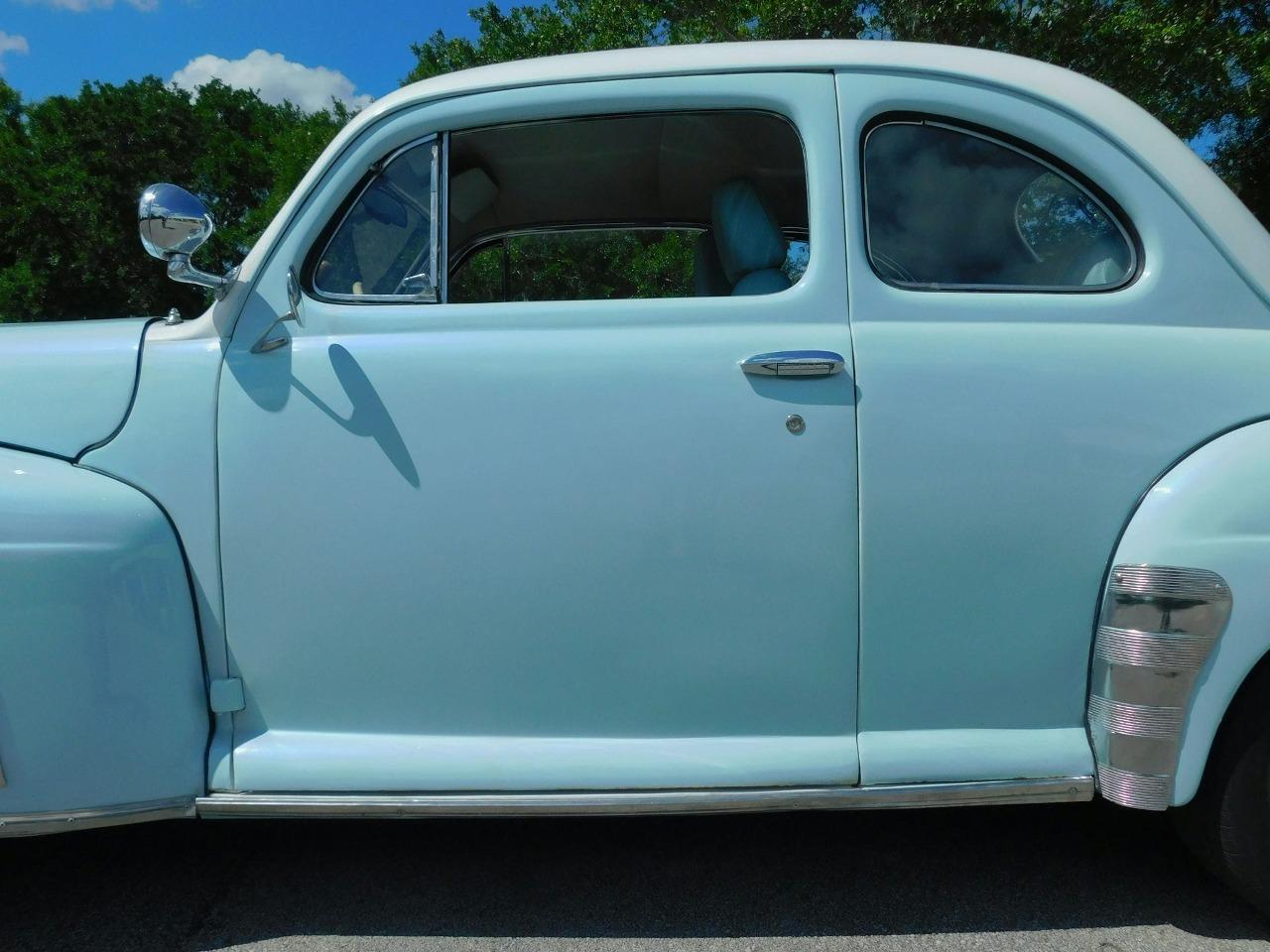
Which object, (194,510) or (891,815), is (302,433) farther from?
(891,815)

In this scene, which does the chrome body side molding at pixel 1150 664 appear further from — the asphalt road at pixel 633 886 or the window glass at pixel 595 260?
the window glass at pixel 595 260

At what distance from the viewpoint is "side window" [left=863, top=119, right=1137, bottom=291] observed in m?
2.12

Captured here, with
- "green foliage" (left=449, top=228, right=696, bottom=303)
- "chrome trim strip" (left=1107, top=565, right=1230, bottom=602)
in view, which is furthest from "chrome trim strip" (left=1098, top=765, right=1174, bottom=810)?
"green foliage" (left=449, top=228, right=696, bottom=303)

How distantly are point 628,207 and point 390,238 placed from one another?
91 cm

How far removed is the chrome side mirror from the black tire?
2254 millimetres

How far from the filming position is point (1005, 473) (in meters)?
1.96

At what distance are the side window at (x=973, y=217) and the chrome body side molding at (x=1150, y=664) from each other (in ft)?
2.09

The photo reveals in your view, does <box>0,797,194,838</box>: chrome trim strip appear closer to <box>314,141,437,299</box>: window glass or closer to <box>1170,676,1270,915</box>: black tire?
<box>314,141,437,299</box>: window glass

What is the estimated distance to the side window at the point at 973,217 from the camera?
83.4 inches

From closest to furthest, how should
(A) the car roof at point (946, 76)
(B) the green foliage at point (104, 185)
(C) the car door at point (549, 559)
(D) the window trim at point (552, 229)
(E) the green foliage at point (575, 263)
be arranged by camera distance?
(C) the car door at point (549, 559) → (A) the car roof at point (946, 76) → (E) the green foliage at point (575, 263) → (D) the window trim at point (552, 229) → (B) the green foliage at point (104, 185)

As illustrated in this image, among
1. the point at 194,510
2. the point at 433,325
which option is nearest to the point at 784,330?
the point at 433,325

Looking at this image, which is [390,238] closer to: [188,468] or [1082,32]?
[188,468]

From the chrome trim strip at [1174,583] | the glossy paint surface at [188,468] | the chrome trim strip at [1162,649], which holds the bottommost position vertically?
the chrome trim strip at [1162,649]

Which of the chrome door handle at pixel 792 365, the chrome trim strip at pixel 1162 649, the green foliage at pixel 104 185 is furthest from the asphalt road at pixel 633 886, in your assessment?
the green foliage at pixel 104 185
